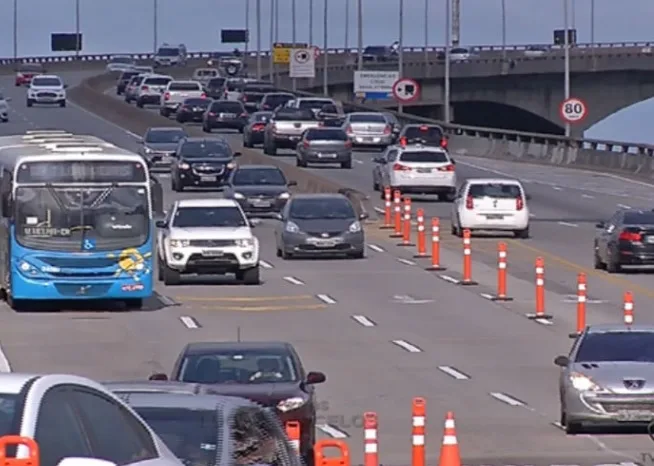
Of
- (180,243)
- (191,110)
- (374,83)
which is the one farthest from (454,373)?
(374,83)

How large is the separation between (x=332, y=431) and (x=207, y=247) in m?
16.4

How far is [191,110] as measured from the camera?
8994 centimetres

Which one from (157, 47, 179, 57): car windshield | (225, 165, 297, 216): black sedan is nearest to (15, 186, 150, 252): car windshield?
(225, 165, 297, 216): black sedan

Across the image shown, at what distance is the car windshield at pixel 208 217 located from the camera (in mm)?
37781

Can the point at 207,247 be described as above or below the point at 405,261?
above

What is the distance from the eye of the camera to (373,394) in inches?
941

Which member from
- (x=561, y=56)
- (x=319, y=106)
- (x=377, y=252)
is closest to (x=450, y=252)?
(x=377, y=252)

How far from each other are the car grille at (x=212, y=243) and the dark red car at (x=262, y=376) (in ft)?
59.0

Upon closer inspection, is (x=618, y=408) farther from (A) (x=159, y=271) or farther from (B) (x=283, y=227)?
(B) (x=283, y=227)

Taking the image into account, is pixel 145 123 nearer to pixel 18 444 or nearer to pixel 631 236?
pixel 631 236

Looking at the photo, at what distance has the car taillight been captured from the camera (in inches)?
1529

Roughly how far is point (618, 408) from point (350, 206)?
2264 cm

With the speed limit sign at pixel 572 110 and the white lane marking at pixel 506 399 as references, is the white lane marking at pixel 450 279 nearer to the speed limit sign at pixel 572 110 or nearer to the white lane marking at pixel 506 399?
the white lane marking at pixel 506 399

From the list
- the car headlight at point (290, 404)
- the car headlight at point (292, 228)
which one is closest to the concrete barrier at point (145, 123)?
the car headlight at point (292, 228)
